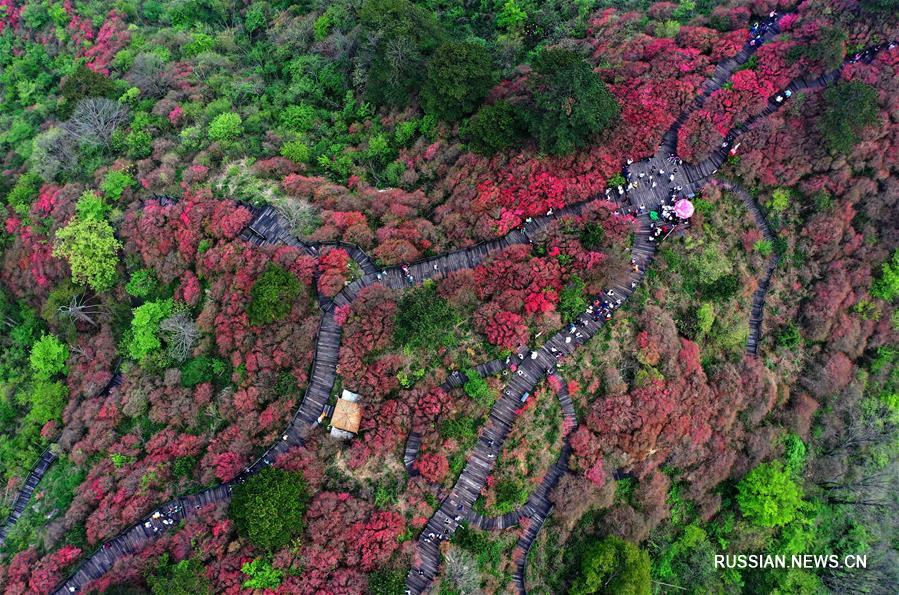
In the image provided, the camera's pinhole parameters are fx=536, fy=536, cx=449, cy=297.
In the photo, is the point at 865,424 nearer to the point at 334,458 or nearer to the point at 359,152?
the point at 334,458

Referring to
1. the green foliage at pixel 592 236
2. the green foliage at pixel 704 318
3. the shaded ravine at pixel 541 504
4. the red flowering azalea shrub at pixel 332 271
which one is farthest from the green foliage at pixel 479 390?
Result: the green foliage at pixel 704 318

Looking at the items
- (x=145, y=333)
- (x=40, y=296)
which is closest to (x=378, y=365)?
(x=145, y=333)

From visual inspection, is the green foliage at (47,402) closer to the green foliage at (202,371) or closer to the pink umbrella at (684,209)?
the green foliage at (202,371)

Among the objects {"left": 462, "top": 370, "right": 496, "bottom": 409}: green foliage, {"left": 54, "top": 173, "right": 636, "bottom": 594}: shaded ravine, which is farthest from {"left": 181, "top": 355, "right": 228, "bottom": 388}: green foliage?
{"left": 462, "top": 370, "right": 496, "bottom": 409}: green foliage

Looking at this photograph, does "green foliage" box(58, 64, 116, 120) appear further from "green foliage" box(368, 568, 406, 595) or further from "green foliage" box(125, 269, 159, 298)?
→ "green foliage" box(368, 568, 406, 595)

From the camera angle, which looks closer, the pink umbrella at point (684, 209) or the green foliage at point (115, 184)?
the pink umbrella at point (684, 209)

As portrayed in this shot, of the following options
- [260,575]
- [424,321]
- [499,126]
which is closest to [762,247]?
[499,126]
